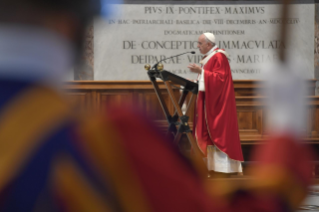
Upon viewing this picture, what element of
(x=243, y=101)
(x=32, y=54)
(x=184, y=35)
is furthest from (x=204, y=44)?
(x=32, y=54)

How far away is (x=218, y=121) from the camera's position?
16.4ft

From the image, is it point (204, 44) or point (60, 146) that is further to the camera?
point (204, 44)

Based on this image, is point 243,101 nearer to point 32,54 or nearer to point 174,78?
point 174,78

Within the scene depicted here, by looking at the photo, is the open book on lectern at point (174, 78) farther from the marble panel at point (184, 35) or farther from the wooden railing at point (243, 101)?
the marble panel at point (184, 35)

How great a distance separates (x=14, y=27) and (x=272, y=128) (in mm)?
386

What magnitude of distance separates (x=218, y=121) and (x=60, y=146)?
14.8ft

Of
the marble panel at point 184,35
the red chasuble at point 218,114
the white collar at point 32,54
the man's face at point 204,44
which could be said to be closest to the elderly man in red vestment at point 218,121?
the red chasuble at point 218,114

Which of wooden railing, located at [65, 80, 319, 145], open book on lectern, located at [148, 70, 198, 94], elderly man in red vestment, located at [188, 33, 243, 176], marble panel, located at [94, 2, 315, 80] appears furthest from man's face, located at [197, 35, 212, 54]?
marble panel, located at [94, 2, 315, 80]

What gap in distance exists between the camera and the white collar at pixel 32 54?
1.92 ft

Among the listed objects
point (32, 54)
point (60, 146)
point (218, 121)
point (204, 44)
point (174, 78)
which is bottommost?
point (218, 121)

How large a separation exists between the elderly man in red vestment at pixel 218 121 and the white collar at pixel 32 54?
435 cm

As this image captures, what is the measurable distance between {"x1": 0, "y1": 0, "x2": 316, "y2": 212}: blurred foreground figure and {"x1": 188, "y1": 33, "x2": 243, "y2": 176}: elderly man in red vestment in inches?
171

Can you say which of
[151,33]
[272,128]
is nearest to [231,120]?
[151,33]

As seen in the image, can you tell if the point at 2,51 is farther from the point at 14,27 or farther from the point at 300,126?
the point at 300,126
